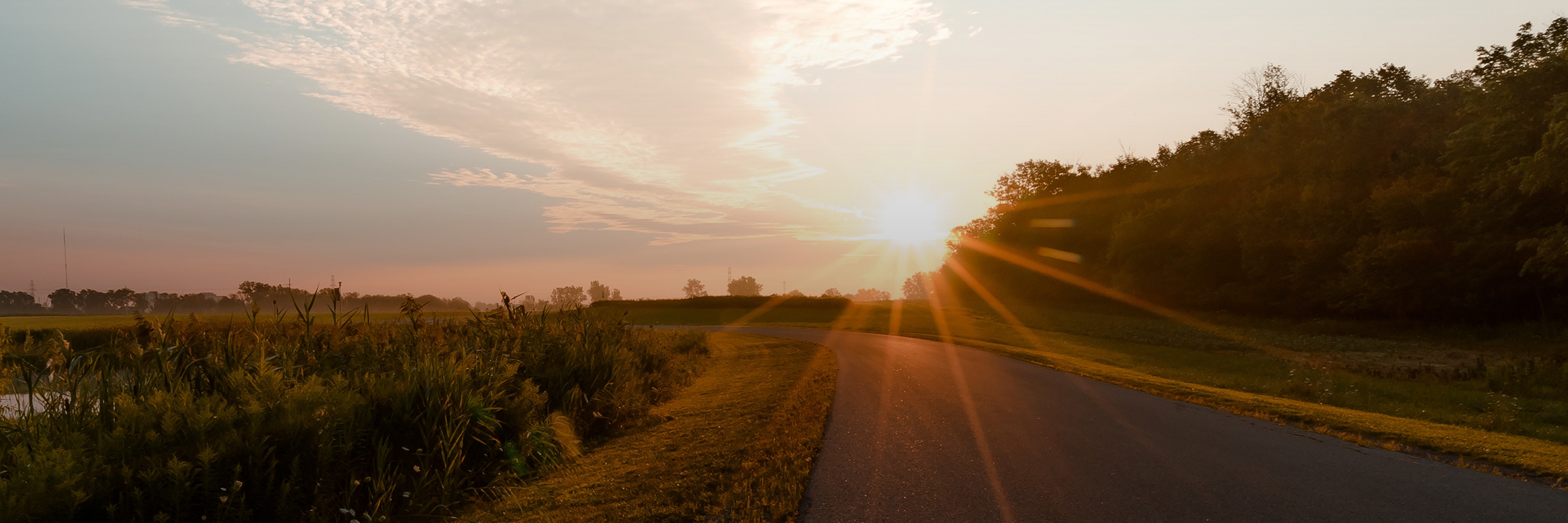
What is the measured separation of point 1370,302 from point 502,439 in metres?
49.7

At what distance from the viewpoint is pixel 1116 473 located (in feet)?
25.5

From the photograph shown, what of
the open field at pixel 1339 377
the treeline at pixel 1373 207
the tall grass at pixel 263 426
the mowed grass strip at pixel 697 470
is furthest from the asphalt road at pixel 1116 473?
the treeline at pixel 1373 207

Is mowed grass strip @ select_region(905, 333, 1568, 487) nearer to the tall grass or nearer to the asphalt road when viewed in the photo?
the asphalt road

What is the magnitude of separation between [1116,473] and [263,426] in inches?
331

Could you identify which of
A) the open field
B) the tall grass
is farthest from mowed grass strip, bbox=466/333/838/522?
the open field

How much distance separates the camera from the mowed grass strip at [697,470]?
21.4 feet

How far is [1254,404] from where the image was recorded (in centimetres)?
1309

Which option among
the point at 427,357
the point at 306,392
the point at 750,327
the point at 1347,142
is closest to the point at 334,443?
the point at 306,392

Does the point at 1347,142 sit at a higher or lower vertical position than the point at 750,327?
higher

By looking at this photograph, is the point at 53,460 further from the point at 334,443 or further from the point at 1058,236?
the point at 1058,236

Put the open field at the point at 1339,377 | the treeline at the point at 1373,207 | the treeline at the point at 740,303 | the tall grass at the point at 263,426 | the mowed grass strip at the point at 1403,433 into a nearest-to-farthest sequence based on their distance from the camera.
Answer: the tall grass at the point at 263,426
the mowed grass strip at the point at 1403,433
the open field at the point at 1339,377
the treeline at the point at 1373,207
the treeline at the point at 740,303

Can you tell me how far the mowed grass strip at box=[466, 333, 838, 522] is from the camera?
652 centimetres

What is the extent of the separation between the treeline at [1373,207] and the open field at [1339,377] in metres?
4.78

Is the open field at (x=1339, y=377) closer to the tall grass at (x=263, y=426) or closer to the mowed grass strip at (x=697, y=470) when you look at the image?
the mowed grass strip at (x=697, y=470)
